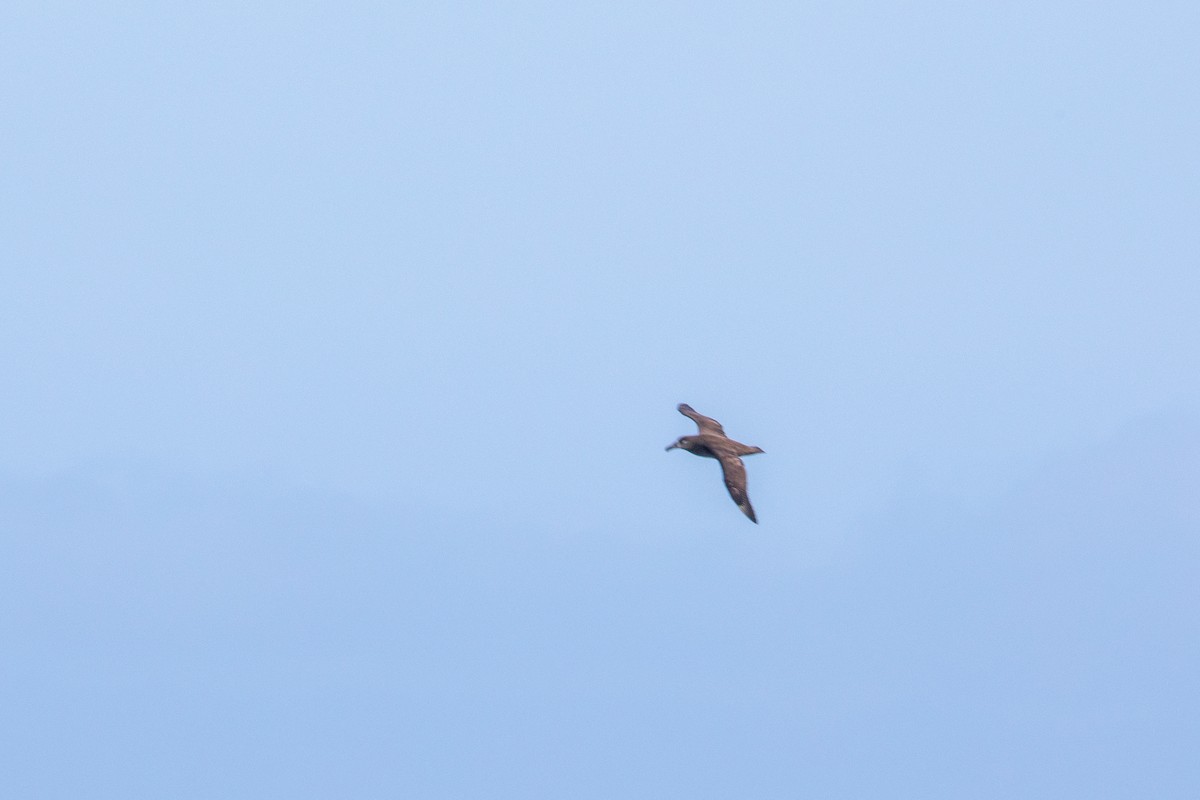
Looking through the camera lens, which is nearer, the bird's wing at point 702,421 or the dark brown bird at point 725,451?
the dark brown bird at point 725,451

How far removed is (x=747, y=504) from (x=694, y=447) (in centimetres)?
303

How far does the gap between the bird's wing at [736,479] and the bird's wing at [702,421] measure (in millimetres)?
1612

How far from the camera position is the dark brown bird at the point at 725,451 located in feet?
177

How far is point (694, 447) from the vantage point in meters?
56.0

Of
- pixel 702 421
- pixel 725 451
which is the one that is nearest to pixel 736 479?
pixel 725 451

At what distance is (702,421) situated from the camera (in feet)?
190

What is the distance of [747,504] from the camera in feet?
176

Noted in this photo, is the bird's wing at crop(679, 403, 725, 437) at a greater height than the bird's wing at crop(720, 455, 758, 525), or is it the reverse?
the bird's wing at crop(679, 403, 725, 437)

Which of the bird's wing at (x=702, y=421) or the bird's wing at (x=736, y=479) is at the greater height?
the bird's wing at (x=702, y=421)

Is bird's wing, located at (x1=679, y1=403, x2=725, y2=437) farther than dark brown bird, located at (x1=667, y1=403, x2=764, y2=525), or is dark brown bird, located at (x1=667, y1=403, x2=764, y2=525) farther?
bird's wing, located at (x1=679, y1=403, x2=725, y2=437)

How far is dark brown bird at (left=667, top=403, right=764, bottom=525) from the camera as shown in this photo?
54000 millimetres

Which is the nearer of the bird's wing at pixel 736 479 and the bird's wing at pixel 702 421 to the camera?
the bird's wing at pixel 736 479

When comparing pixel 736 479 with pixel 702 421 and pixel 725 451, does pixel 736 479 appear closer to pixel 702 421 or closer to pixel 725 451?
pixel 725 451

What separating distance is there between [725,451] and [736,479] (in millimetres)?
1015
